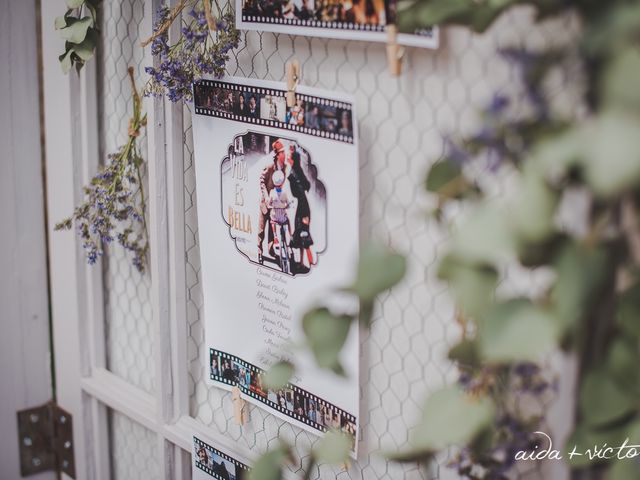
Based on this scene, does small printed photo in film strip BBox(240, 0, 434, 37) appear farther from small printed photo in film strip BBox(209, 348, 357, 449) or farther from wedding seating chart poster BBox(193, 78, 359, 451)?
small printed photo in film strip BBox(209, 348, 357, 449)

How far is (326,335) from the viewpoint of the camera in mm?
848

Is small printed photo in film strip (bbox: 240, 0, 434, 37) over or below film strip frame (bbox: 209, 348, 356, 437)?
over

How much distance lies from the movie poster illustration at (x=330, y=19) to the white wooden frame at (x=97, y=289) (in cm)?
30

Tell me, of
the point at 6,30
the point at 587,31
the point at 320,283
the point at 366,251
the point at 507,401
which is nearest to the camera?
the point at 587,31

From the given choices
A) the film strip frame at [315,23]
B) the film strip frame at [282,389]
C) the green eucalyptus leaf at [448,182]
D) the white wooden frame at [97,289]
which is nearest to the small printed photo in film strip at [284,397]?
the film strip frame at [282,389]

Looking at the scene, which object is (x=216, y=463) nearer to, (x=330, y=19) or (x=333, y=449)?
(x=333, y=449)

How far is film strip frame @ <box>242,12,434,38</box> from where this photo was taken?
999 millimetres

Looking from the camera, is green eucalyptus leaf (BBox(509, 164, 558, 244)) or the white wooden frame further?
the white wooden frame

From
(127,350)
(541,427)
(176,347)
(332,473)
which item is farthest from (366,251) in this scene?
(127,350)

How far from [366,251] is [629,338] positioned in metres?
0.28

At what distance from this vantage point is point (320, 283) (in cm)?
121

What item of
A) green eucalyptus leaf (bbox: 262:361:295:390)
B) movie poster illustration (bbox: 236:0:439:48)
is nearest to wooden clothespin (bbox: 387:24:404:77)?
movie poster illustration (bbox: 236:0:439:48)

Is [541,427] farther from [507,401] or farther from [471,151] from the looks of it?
[471,151]

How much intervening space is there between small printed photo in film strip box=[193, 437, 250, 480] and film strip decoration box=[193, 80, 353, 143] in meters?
0.62
